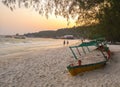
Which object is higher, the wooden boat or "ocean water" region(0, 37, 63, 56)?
the wooden boat

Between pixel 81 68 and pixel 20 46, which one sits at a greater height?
pixel 81 68

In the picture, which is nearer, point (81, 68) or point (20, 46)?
point (81, 68)

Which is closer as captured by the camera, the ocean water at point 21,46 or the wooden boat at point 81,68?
the wooden boat at point 81,68

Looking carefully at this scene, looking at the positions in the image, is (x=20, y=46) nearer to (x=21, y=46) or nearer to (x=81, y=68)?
(x=21, y=46)

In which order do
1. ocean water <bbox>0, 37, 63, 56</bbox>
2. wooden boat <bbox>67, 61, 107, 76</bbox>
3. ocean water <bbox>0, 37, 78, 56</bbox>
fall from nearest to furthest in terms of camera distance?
wooden boat <bbox>67, 61, 107, 76</bbox>, ocean water <bbox>0, 37, 78, 56</bbox>, ocean water <bbox>0, 37, 63, 56</bbox>

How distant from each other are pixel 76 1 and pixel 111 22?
110 inches

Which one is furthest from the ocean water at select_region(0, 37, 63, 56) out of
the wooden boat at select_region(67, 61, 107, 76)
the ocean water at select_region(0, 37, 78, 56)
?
the wooden boat at select_region(67, 61, 107, 76)

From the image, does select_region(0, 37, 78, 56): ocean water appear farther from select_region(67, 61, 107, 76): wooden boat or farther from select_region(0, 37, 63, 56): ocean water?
select_region(67, 61, 107, 76): wooden boat

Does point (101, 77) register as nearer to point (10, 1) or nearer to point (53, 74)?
point (53, 74)

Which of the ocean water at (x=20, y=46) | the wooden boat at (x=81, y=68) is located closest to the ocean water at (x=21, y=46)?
the ocean water at (x=20, y=46)

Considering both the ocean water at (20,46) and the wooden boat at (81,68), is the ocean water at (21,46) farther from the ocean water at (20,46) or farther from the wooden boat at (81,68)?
the wooden boat at (81,68)

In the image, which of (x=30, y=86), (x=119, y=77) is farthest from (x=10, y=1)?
(x=119, y=77)

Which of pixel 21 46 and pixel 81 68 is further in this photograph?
pixel 21 46

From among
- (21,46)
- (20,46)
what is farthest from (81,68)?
(20,46)
